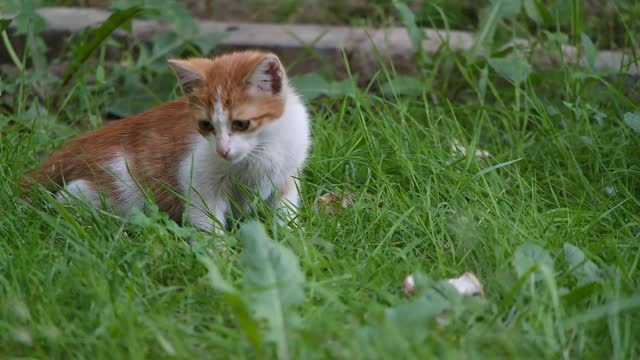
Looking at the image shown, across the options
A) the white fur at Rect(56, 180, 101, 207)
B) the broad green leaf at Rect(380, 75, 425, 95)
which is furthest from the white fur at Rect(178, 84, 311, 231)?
the broad green leaf at Rect(380, 75, 425, 95)

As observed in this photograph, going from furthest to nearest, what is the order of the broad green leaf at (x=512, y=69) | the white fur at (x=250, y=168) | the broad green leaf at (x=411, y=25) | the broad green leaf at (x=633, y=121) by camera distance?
the broad green leaf at (x=411, y=25)
the broad green leaf at (x=512, y=69)
the broad green leaf at (x=633, y=121)
the white fur at (x=250, y=168)

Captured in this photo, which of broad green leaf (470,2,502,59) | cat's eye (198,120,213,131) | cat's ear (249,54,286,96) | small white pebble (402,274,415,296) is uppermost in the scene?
cat's ear (249,54,286,96)

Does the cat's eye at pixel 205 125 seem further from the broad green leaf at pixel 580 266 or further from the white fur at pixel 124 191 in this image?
the broad green leaf at pixel 580 266

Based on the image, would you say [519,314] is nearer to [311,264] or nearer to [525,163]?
[311,264]

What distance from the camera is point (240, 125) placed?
3.15 metres

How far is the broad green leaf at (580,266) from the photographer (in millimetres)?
2668

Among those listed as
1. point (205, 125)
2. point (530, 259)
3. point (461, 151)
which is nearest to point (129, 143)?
point (205, 125)

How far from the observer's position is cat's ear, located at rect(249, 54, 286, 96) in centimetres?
311

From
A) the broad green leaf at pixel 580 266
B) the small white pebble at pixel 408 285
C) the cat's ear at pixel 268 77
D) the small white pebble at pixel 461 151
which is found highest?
the cat's ear at pixel 268 77

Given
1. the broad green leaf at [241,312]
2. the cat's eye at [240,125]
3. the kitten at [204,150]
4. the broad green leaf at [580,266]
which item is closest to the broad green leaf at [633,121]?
the broad green leaf at [580,266]

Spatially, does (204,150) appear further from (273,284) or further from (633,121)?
(633,121)

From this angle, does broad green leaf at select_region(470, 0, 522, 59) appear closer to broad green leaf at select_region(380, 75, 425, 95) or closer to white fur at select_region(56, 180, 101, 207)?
broad green leaf at select_region(380, 75, 425, 95)

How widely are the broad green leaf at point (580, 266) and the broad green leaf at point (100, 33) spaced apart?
2363mm

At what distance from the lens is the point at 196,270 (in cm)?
277
